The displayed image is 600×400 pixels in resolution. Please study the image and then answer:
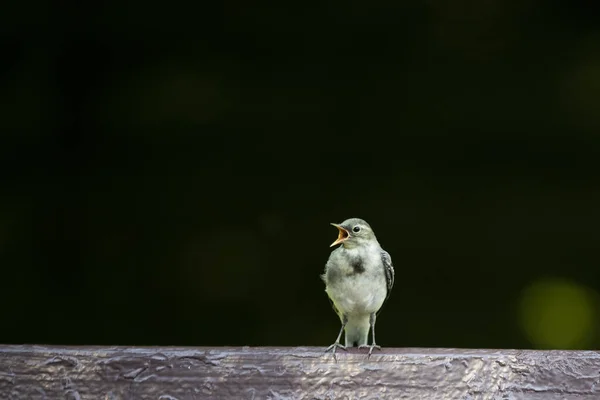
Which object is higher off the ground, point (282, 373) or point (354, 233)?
point (354, 233)

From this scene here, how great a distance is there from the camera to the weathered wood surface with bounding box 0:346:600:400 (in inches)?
53.6

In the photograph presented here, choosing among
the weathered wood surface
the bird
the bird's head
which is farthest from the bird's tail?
the weathered wood surface

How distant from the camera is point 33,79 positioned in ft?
15.3

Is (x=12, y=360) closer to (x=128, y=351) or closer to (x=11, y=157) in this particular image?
(x=128, y=351)

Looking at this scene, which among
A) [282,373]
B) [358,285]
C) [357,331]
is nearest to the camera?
[282,373]

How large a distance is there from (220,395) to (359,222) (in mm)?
1502

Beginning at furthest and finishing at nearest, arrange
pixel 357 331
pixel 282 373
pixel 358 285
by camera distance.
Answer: pixel 357 331 → pixel 358 285 → pixel 282 373

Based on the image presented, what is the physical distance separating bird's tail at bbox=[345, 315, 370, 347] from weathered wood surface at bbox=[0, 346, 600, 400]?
5.38ft

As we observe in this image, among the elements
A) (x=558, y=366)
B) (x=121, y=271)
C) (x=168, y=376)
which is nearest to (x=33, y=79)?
(x=121, y=271)

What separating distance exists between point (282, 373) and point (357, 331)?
5.84 feet

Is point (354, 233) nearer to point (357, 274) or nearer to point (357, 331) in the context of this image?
point (357, 274)

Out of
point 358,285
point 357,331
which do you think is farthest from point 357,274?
point 357,331

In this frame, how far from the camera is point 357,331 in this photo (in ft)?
10.3

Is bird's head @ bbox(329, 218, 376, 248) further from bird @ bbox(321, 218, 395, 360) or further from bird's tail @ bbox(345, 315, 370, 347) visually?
bird's tail @ bbox(345, 315, 370, 347)
